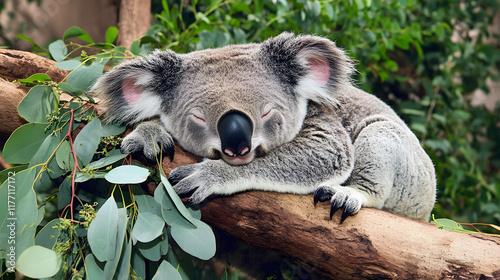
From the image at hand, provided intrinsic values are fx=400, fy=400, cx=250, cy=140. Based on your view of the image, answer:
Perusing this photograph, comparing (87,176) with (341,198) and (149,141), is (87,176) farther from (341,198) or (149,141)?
(341,198)

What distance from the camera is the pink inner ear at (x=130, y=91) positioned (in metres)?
1.97

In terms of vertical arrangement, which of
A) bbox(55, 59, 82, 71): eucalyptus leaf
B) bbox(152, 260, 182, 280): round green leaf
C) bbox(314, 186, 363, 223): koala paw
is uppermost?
bbox(55, 59, 82, 71): eucalyptus leaf

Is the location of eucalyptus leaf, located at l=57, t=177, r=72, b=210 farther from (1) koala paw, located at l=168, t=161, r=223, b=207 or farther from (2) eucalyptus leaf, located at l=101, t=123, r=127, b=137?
(1) koala paw, located at l=168, t=161, r=223, b=207

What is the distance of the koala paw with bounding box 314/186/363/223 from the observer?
168 cm

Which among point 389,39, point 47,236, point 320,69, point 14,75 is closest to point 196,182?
point 47,236

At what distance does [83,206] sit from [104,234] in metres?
0.14

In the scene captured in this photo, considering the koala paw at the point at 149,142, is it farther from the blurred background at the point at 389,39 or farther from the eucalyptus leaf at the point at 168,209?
Answer: the blurred background at the point at 389,39

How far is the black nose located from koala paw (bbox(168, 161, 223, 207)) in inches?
4.9

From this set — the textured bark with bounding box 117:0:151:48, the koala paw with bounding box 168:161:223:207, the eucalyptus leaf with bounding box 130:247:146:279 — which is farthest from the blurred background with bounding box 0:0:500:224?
the eucalyptus leaf with bounding box 130:247:146:279

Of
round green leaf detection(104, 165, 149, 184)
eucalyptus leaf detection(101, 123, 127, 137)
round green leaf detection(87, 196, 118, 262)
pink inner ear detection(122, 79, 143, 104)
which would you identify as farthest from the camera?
pink inner ear detection(122, 79, 143, 104)

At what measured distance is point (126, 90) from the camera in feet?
6.50

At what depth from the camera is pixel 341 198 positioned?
5.61 ft

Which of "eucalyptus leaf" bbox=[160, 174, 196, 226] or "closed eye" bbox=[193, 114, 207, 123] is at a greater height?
"closed eye" bbox=[193, 114, 207, 123]

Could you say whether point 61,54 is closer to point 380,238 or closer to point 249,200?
point 249,200
